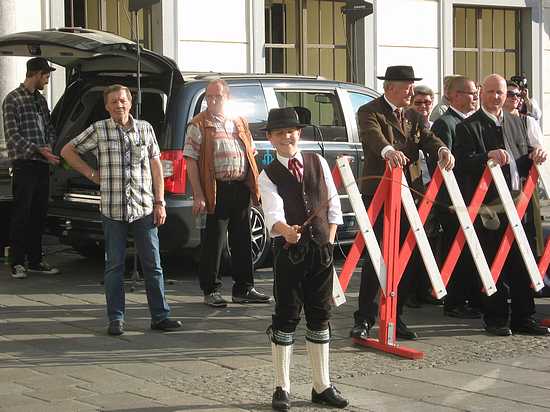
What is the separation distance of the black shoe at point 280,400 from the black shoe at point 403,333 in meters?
2.10

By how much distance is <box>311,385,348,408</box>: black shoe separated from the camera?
21.2 ft

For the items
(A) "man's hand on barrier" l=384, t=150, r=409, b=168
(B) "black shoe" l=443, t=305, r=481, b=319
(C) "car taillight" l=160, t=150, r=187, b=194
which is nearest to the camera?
(A) "man's hand on barrier" l=384, t=150, r=409, b=168

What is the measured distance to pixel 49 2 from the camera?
1533 cm

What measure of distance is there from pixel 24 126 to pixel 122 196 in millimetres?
2844

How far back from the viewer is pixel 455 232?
9.51 m

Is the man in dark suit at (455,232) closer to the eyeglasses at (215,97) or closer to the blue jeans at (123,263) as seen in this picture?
the eyeglasses at (215,97)

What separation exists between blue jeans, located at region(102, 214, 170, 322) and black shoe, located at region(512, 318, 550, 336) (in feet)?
8.33

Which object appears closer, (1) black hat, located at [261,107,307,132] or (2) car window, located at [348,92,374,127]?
(1) black hat, located at [261,107,307,132]

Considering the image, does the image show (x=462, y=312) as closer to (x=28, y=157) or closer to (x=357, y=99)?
(x=357, y=99)

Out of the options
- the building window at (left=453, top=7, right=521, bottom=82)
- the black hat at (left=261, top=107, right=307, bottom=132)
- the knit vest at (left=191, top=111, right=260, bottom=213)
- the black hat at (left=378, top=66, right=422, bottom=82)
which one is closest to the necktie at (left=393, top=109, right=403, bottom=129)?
the black hat at (left=378, top=66, right=422, bottom=82)

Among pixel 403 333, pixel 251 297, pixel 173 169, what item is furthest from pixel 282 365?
pixel 173 169

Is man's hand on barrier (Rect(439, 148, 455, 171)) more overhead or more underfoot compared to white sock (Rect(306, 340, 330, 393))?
more overhead

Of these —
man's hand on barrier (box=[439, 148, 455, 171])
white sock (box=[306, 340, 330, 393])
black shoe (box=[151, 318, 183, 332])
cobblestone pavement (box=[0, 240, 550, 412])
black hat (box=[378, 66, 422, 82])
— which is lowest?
cobblestone pavement (box=[0, 240, 550, 412])

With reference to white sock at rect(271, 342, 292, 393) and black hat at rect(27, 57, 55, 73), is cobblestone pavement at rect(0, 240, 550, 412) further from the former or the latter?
black hat at rect(27, 57, 55, 73)
